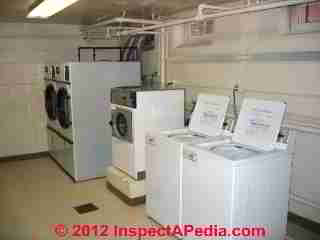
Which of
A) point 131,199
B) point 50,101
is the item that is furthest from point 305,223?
Answer: point 50,101

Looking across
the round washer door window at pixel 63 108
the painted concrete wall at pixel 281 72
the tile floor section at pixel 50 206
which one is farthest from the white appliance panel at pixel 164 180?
the round washer door window at pixel 63 108

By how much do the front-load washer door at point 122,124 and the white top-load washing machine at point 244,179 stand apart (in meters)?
1.04

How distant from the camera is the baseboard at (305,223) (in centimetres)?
279

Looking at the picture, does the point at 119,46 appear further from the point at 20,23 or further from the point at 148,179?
the point at 148,179

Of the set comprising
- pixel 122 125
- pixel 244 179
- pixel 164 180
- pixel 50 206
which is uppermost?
pixel 122 125

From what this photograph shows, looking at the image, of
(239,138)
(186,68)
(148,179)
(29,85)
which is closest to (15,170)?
(29,85)

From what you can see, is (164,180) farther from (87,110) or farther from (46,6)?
(46,6)

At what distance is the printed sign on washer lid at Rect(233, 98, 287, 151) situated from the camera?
2.54 m

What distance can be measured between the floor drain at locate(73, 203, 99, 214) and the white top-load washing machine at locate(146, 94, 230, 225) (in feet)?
2.17

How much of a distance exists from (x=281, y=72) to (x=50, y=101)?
345cm

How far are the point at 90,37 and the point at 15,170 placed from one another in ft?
8.23

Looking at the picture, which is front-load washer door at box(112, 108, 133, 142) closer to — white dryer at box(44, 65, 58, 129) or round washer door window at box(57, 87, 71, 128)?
round washer door window at box(57, 87, 71, 128)

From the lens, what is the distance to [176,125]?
11.9 ft

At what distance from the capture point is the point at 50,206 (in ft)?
11.4
